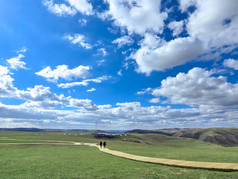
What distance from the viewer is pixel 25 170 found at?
66.9 ft

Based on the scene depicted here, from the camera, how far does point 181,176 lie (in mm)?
16984

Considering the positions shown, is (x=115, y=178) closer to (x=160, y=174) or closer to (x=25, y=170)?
(x=160, y=174)

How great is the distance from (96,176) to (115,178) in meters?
2.23

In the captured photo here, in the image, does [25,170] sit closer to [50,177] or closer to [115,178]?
[50,177]

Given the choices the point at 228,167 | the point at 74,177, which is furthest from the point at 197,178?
the point at 74,177

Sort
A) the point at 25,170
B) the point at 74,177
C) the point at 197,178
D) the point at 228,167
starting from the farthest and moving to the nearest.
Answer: the point at 25,170
the point at 228,167
the point at 74,177
the point at 197,178

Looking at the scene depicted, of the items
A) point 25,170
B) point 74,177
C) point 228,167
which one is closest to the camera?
point 74,177

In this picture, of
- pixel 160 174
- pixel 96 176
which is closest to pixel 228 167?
pixel 160 174

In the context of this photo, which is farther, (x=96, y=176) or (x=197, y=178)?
(x=96, y=176)

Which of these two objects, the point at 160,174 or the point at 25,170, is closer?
the point at 160,174

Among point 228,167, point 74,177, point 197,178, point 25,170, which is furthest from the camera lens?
point 25,170

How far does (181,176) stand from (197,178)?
5.09 ft

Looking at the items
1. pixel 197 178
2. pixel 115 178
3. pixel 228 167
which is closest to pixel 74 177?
pixel 115 178

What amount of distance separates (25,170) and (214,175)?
21496 millimetres
